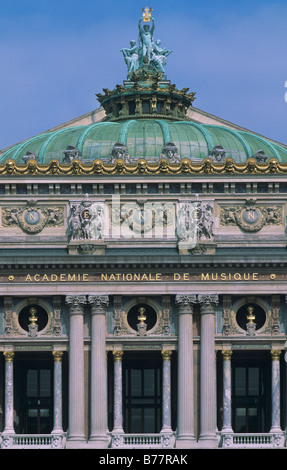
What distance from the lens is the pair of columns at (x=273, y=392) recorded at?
10881 centimetres

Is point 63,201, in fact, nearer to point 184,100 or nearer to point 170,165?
point 170,165

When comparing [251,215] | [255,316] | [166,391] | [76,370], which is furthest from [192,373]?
[251,215]

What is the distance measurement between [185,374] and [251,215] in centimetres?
1050

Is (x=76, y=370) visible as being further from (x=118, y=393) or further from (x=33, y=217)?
(x=33, y=217)

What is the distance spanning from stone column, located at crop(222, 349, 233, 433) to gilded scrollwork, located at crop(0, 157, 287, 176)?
428 inches

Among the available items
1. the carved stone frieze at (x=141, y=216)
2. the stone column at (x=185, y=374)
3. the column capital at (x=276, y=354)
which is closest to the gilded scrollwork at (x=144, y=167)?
the carved stone frieze at (x=141, y=216)

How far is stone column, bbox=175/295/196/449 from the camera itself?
108375 mm

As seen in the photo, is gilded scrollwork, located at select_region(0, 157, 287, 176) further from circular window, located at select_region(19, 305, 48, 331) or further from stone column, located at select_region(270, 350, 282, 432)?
stone column, located at select_region(270, 350, 282, 432)

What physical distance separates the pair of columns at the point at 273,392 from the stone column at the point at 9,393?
40.5 feet

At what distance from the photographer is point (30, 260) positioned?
362 feet

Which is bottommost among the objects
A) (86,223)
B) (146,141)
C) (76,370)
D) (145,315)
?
(76,370)

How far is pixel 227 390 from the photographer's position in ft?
359

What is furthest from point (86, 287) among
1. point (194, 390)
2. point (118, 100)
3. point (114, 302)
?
point (118, 100)

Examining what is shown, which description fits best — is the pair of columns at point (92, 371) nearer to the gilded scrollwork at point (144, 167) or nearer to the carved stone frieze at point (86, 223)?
the carved stone frieze at point (86, 223)
